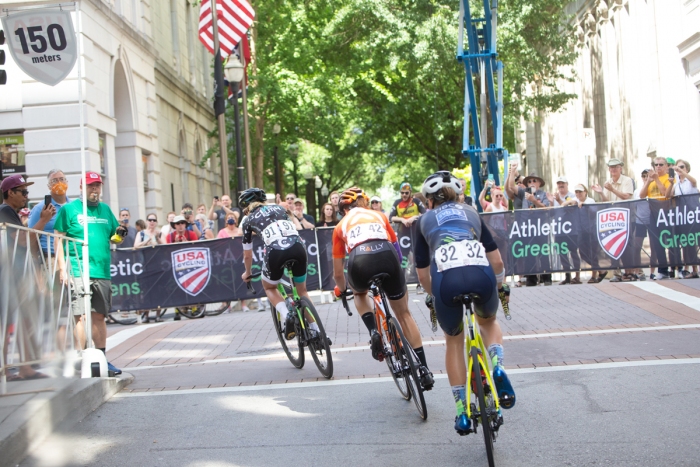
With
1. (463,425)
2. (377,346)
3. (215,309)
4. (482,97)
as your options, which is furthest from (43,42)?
(482,97)

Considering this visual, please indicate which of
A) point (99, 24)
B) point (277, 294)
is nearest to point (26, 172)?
point (99, 24)

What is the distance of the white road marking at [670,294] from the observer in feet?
42.0

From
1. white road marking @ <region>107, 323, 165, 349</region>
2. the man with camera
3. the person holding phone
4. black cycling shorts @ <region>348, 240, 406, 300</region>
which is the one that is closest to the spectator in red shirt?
white road marking @ <region>107, 323, 165, 349</region>

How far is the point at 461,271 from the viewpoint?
228 inches

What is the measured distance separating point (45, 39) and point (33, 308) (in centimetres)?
263

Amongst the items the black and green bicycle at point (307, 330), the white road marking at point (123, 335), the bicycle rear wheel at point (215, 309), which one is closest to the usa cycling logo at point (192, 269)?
the bicycle rear wheel at point (215, 309)

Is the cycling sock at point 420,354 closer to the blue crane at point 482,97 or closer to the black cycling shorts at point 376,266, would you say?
the black cycling shorts at point 376,266

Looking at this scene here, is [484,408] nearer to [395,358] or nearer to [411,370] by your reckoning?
[411,370]

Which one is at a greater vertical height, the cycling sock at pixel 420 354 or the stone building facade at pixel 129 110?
the stone building facade at pixel 129 110

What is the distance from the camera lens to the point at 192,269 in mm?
17219

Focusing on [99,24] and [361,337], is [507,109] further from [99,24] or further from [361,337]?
[361,337]

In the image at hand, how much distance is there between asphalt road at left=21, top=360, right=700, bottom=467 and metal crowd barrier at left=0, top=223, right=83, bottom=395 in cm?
64

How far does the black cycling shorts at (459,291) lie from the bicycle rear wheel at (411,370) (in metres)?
0.97

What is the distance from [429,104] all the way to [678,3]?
12617 millimetres
